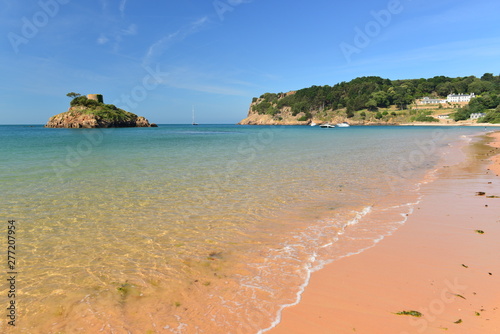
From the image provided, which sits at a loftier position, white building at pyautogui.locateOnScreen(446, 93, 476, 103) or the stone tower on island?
the stone tower on island

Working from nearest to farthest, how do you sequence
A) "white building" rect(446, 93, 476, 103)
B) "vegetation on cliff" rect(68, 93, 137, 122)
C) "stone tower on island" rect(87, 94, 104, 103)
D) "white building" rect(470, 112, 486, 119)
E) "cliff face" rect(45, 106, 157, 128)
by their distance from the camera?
"cliff face" rect(45, 106, 157, 128), "vegetation on cliff" rect(68, 93, 137, 122), "white building" rect(470, 112, 486, 119), "stone tower on island" rect(87, 94, 104, 103), "white building" rect(446, 93, 476, 103)

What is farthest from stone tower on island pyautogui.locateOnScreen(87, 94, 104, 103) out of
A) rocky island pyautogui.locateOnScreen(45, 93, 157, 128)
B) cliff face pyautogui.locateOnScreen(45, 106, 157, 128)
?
cliff face pyautogui.locateOnScreen(45, 106, 157, 128)

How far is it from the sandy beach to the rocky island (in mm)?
138120

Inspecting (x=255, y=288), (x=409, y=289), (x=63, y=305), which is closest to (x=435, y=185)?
(x=409, y=289)

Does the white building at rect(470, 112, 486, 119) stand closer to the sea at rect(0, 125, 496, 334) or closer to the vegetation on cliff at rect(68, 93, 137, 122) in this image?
the sea at rect(0, 125, 496, 334)

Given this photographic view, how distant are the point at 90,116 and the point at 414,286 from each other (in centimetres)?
14049

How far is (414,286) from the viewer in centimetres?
467

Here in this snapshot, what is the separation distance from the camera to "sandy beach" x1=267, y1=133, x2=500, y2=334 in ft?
12.3

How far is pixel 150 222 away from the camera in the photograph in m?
8.12

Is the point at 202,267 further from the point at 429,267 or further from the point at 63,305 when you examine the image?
the point at 429,267

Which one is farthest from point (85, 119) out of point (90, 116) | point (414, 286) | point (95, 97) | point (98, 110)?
point (414, 286)

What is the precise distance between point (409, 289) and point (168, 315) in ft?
12.7

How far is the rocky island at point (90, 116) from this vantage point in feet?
404

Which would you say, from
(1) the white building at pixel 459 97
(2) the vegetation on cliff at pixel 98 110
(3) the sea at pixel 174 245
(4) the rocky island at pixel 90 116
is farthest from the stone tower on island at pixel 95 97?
(1) the white building at pixel 459 97
